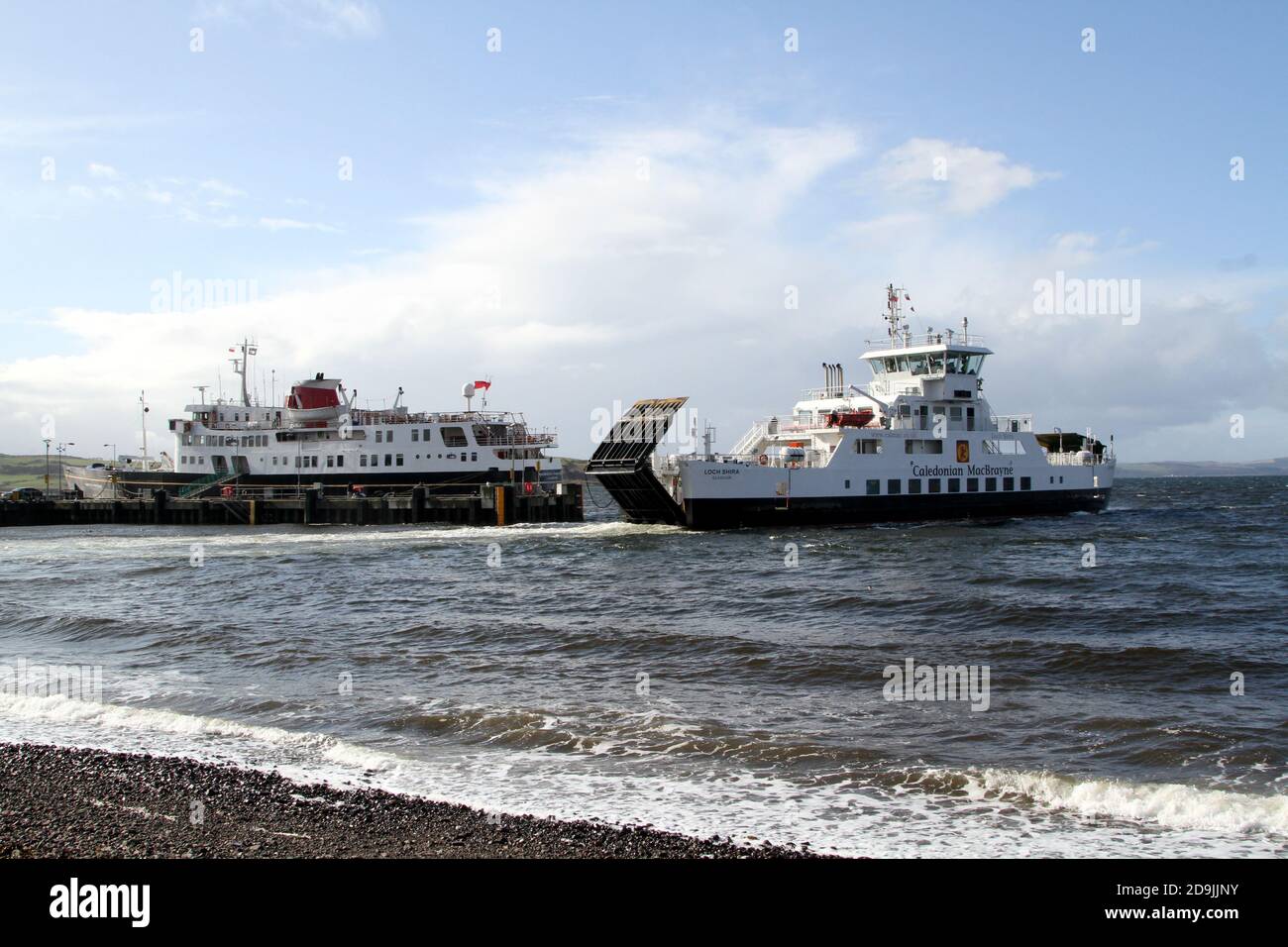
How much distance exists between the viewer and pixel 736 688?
1501 cm

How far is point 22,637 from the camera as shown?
66.8 feet

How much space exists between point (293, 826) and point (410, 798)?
123 cm

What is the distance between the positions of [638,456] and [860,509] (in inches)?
450

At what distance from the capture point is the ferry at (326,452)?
2290 inches

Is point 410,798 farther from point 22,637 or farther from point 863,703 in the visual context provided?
point 22,637

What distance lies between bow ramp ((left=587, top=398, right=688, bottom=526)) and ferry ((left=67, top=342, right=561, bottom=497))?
16925 millimetres

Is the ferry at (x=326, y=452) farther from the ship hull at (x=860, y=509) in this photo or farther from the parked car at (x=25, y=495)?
the ship hull at (x=860, y=509)

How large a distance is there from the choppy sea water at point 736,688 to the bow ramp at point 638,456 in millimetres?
7452

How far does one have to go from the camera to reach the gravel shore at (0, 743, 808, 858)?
8.17 metres

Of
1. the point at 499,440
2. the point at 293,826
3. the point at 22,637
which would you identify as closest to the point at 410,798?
the point at 293,826

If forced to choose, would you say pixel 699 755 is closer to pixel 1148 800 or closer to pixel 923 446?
pixel 1148 800

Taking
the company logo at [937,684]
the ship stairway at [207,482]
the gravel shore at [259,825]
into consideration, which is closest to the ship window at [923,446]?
the company logo at [937,684]
